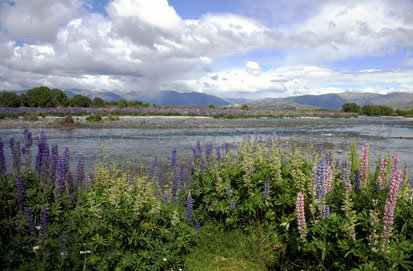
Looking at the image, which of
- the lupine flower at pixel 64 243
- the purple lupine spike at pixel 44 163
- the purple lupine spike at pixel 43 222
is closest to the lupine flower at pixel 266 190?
the lupine flower at pixel 64 243

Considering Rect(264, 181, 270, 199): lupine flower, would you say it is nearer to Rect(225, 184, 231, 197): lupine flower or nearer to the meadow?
the meadow

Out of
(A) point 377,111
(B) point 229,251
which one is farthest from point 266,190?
(A) point 377,111

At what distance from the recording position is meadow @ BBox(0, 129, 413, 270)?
3.15 meters

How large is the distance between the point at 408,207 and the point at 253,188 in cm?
226

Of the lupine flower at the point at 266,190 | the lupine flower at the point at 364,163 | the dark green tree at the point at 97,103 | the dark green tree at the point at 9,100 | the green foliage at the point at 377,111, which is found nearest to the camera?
the lupine flower at the point at 364,163

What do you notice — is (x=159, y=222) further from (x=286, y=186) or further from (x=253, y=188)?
(x=286, y=186)

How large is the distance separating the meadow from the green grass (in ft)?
0.05

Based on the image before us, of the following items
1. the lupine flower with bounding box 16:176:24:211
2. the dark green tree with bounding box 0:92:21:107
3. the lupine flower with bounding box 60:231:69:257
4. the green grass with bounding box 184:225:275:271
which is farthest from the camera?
the dark green tree with bounding box 0:92:21:107

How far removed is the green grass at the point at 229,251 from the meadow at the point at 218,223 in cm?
2

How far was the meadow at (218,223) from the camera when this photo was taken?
124 inches

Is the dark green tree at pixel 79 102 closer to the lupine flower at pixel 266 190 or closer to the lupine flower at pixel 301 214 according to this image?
the lupine flower at pixel 266 190

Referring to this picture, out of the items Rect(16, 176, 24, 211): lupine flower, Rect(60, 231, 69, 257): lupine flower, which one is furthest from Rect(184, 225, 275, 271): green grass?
Rect(16, 176, 24, 211): lupine flower

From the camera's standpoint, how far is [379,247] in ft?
9.22

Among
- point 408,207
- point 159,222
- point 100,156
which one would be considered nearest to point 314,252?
point 408,207
